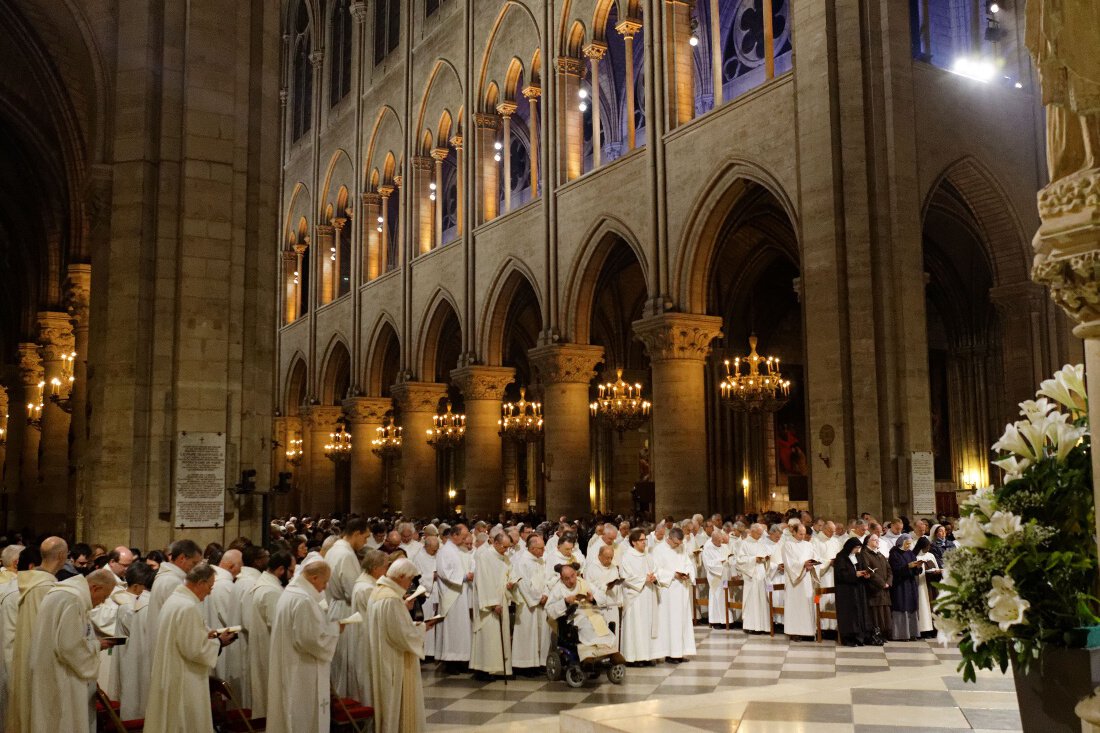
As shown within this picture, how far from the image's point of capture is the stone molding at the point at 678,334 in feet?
62.1

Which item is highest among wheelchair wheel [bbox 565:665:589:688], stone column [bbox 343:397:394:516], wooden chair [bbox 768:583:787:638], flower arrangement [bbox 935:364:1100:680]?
stone column [bbox 343:397:394:516]

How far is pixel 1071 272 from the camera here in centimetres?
334

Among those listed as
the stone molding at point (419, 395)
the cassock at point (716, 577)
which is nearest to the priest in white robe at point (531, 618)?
the cassock at point (716, 577)

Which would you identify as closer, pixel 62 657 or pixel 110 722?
pixel 62 657

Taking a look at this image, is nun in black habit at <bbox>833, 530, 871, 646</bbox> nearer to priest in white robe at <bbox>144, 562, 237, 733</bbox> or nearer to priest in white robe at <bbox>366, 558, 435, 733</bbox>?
priest in white robe at <bbox>366, 558, 435, 733</bbox>

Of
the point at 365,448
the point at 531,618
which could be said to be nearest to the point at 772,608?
the point at 531,618

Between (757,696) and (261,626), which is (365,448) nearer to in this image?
(261,626)

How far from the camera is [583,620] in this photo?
9.91 m

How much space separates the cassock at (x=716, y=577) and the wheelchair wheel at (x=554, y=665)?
4389mm

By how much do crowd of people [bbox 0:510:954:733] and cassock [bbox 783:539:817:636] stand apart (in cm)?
3

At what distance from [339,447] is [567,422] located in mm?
13732

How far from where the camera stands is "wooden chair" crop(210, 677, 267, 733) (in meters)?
6.98

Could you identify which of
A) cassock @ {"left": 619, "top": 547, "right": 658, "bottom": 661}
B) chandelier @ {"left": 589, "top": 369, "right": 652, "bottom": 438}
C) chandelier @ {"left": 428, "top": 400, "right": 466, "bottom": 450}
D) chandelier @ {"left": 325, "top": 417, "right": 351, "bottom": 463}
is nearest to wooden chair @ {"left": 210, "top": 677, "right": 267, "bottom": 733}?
cassock @ {"left": 619, "top": 547, "right": 658, "bottom": 661}

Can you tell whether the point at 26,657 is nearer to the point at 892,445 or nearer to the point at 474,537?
the point at 474,537
